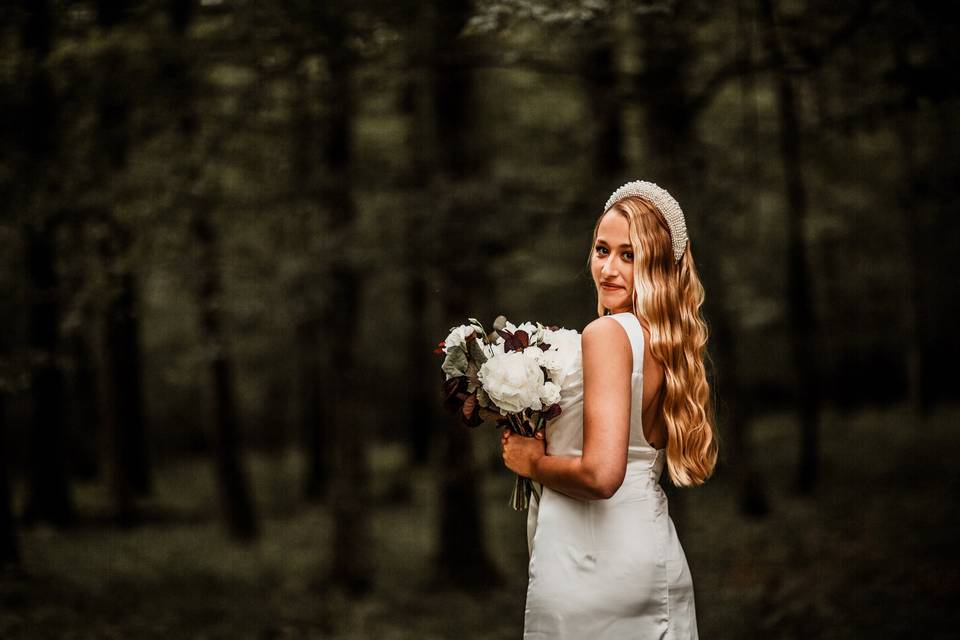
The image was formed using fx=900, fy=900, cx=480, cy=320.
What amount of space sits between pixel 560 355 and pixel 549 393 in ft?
0.55

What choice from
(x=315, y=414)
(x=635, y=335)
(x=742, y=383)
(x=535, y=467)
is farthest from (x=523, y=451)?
(x=315, y=414)

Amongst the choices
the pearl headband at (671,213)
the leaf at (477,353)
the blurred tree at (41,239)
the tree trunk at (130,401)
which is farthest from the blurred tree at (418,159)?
the leaf at (477,353)

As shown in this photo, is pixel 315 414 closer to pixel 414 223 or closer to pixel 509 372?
pixel 414 223

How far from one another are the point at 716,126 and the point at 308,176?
6446 mm

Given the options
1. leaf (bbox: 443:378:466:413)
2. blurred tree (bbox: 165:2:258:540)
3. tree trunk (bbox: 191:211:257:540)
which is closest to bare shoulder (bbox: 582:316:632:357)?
leaf (bbox: 443:378:466:413)

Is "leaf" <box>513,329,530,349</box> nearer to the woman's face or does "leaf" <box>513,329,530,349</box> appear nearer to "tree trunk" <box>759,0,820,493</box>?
the woman's face

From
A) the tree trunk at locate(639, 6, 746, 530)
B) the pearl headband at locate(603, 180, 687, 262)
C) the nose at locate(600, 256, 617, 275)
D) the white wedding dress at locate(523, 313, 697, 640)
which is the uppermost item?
the tree trunk at locate(639, 6, 746, 530)

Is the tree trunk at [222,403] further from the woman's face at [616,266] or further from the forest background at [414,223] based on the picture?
the woman's face at [616,266]

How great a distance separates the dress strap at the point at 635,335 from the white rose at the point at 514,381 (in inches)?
12.6

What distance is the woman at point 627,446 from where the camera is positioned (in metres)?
3.04

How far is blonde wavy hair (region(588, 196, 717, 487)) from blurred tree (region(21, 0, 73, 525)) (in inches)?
285

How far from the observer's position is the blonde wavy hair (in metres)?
3.18

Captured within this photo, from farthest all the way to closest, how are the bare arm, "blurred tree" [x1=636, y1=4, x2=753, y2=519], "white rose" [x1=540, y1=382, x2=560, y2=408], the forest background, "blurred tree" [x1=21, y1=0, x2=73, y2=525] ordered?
"blurred tree" [x1=21, y1=0, x2=73, y2=525] → the forest background → "blurred tree" [x1=636, y1=4, x2=753, y2=519] → "white rose" [x1=540, y1=382, x2=560, y2=408] → the bare arm

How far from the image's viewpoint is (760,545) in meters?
12.3
